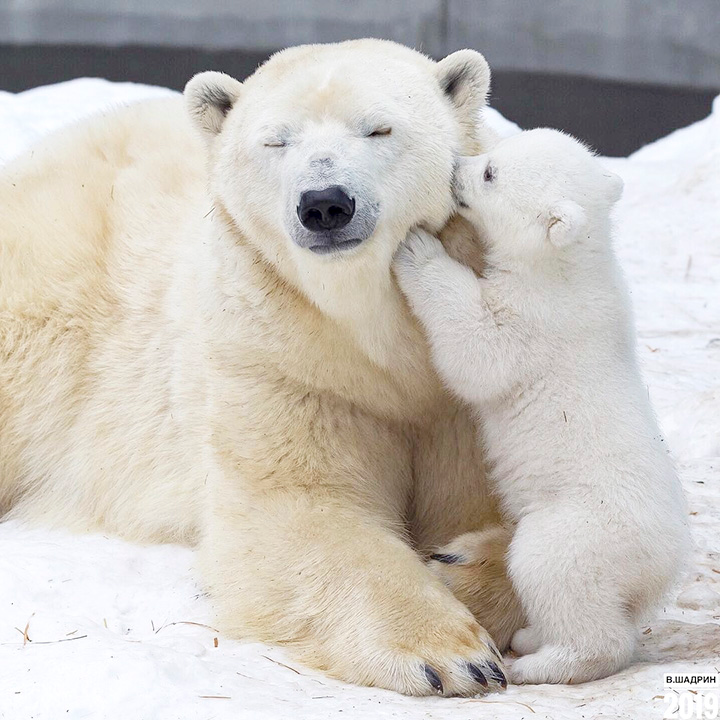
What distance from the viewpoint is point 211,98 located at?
357cm

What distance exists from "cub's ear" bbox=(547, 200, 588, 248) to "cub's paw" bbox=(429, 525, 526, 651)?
867 mm

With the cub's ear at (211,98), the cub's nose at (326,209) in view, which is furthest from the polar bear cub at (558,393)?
the cub's ear at (211,98)

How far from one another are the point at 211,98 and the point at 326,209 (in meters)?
0.86

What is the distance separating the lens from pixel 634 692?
9.25ft

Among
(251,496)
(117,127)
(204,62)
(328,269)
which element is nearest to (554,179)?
(328,269)

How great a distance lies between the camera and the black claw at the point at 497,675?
9.67ft

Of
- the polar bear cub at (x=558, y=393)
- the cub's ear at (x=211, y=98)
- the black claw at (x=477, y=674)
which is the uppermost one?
the cub's ear at (x=211, y=98)

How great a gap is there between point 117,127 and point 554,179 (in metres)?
2.35

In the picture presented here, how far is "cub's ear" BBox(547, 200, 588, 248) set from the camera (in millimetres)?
3096

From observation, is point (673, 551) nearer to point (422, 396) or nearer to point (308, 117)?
point (422, 396)

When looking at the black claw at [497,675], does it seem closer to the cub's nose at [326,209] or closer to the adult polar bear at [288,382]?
the adult polar bear at [288,382]

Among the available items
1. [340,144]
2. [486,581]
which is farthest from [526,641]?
[340,144]

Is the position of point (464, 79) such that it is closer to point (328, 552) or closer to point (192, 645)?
point (328, 552)

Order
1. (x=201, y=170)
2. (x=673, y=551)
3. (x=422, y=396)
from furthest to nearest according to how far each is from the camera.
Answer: (x=201, y=170), (x=422, y=396), (x=673, y=551)
